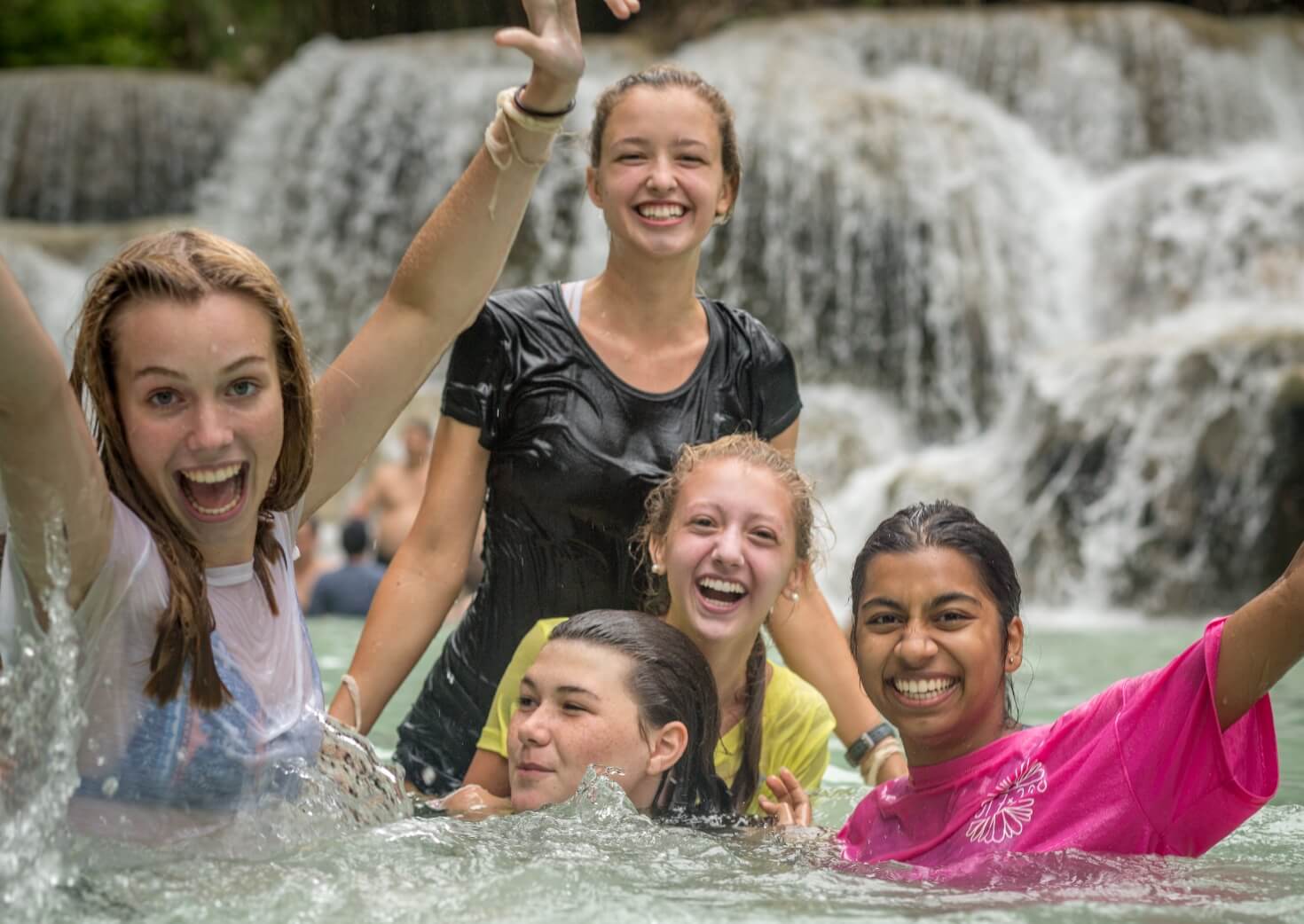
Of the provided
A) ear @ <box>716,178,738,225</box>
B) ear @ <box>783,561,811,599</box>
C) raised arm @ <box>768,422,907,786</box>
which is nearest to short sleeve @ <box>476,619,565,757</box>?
ear @ <box>783,561,811,599</box>

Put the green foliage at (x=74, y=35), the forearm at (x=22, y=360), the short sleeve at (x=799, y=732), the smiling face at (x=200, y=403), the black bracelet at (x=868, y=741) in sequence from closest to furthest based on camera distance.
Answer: the forearm at (x=22, y=360), the smiling face at (x=200, y=403), the short sleeve at (x=799, y=732), the black bracelet at (x=868, y=741), the green foliage at (x=74, y=35)

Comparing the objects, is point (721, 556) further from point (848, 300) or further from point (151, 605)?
point (848, 300)

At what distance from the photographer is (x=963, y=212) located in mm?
11781

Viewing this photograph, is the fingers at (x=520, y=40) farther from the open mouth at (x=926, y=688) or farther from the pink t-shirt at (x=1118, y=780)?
the pink t-shirt at (x=1118, y=780)

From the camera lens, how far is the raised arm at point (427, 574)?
316 cm

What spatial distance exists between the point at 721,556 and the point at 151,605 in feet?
3.72

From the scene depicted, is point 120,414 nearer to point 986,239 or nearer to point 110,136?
point 986,239

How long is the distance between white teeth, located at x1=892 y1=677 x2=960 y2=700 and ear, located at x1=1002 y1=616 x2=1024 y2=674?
118mm

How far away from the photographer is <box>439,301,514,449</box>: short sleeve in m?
3.21

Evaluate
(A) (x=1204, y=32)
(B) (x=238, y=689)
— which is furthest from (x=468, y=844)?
(A) (x=1204, y=32)

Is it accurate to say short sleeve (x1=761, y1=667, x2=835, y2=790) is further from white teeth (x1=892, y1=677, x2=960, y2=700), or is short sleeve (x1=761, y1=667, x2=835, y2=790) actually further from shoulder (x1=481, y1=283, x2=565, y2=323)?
shoulder (x1=481, y1=283, x2=565, y2=323)

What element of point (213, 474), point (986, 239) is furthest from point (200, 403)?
point (986, 239)

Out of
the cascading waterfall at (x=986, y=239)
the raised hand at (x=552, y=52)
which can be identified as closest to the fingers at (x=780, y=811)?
the raised hand at (x=552, y=52)

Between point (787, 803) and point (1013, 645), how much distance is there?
19.4 inches
